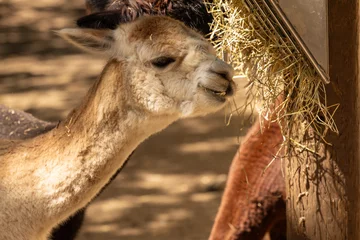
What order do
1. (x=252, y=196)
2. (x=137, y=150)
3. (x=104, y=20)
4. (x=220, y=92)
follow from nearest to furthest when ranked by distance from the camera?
(x=220, y=92), (x=104, y=20), (x=252, y=196), (x=137, y=150)

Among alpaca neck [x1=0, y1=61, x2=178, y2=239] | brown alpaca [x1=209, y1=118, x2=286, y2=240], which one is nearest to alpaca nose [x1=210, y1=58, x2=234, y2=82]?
alpaca neck [x1=0, y1=61, x2=178, y2=239]

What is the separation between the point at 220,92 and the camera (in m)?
3.43

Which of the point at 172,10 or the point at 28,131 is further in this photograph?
the point at 28,131

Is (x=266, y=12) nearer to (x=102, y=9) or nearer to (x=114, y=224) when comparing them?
(x=102, y=9)

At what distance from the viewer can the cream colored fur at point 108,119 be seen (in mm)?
3430

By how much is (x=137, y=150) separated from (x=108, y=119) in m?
3.04

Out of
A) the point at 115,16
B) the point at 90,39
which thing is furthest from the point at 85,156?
the point at 115,16

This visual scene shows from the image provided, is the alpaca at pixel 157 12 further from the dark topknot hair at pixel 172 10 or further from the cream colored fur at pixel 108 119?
the cream colored fur at pixel 108 119

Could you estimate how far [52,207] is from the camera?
3.51 metres

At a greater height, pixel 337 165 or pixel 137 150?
pixel 337 165

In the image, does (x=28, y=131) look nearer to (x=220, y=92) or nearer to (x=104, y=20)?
(x=104, y=20)

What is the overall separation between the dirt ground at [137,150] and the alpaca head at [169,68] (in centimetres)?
248

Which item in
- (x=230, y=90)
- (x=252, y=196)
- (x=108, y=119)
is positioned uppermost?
(x=230, y=90)

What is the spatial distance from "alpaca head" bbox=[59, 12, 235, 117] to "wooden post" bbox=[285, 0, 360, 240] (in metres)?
0.42
